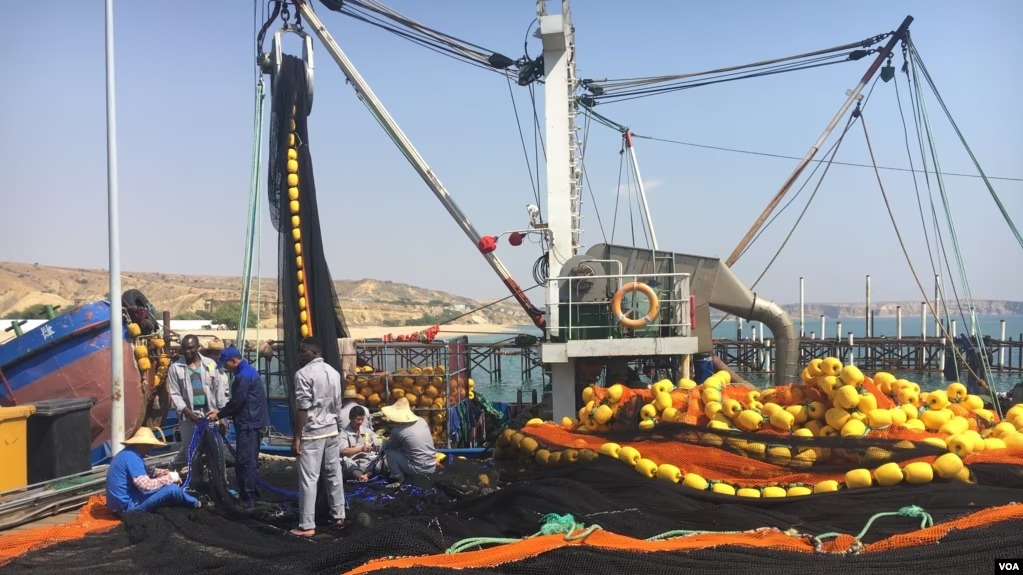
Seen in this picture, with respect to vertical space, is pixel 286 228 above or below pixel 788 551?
above

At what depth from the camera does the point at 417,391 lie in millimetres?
10820

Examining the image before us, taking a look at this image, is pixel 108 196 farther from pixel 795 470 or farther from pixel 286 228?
pixel 795 470

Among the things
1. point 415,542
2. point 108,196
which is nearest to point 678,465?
point 415,542

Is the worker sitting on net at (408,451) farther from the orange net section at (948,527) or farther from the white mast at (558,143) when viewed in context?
the orange net section at (948,527)

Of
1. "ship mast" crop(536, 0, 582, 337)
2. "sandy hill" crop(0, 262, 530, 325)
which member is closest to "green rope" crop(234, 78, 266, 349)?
"ship mast" crop(536, 0, 582, 337)

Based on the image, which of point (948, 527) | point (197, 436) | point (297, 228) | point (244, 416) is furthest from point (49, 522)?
point (948, 527)

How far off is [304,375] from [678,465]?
3.37 meters

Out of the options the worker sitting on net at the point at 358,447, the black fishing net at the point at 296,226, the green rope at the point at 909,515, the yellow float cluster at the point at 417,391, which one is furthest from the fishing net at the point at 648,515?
the yellow float cluster at the point at 417,391

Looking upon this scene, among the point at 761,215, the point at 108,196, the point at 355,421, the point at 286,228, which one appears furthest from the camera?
the point at 761,215

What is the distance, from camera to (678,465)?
6.81 metres

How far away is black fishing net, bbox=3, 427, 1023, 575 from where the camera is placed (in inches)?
168

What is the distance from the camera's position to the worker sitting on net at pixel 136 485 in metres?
6.38

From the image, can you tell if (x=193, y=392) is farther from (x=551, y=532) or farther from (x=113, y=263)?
(x=551, y=532)

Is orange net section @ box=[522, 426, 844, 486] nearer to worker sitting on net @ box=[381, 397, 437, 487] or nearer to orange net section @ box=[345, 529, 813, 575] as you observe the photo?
orange net section @ box=[345, 529, 813, 575]
